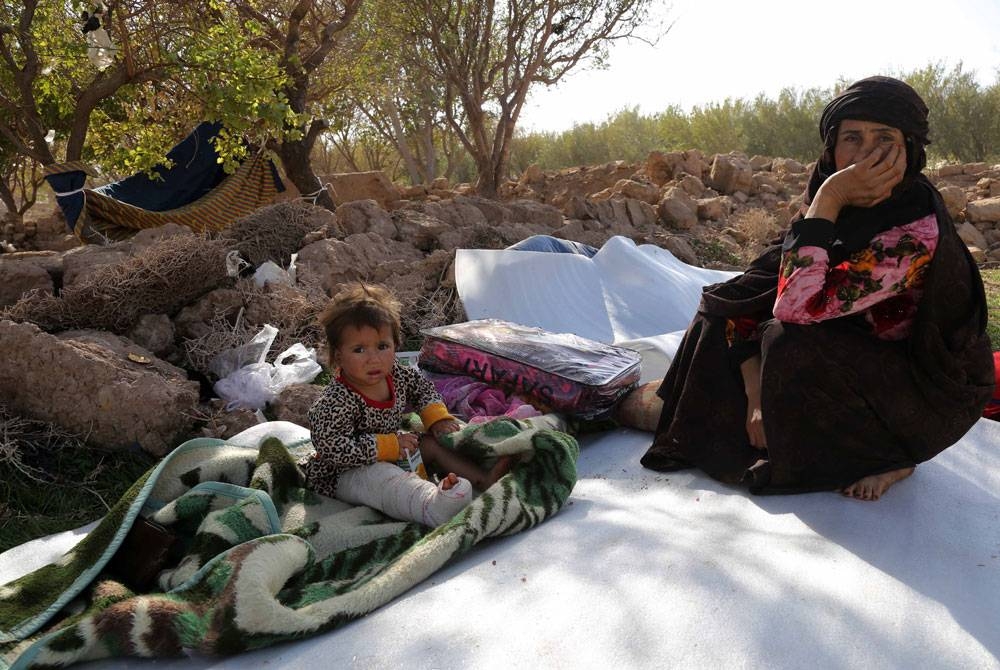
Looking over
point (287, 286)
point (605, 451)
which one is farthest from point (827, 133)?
point (287, 286)

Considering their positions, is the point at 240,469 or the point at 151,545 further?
the point at 240,469

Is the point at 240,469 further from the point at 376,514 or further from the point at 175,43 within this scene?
the point at 175,43

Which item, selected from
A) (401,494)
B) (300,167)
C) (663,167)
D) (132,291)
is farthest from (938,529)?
(663,167)

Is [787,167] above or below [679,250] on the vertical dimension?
above

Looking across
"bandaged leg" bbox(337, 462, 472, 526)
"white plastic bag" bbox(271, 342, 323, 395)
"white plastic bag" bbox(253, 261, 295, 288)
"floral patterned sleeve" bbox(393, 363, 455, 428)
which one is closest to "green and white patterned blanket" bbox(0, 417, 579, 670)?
"bandaged leg" bbox(337, 462, 472, 526)

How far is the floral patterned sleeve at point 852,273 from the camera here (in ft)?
7.03

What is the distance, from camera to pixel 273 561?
1775mm

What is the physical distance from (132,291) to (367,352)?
2024 millimetres

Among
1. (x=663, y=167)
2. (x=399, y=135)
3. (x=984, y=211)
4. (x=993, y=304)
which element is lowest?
(x=993, y=304)

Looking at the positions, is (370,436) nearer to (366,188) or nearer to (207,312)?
(207,312)

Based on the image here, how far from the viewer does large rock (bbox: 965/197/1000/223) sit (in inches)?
447

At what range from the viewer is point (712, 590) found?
1727 mm

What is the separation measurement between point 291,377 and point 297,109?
18.3 ft

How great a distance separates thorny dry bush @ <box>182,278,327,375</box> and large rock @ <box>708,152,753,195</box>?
9690 mm
